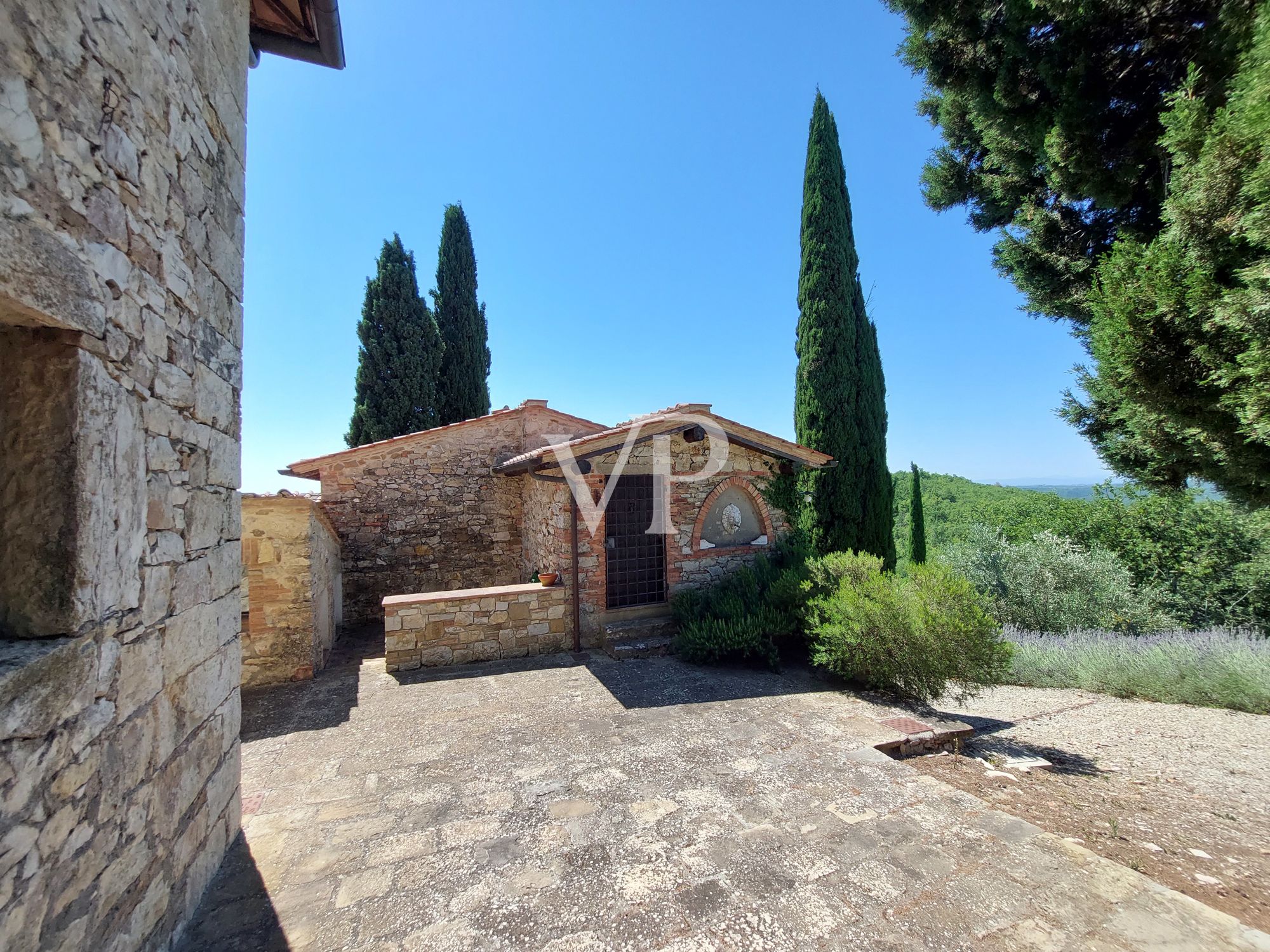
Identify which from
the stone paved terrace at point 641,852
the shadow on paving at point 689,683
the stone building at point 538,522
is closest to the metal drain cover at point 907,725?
the stone paved terrace at point 641,852

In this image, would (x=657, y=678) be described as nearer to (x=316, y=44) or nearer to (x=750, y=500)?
(x=750, y=500)

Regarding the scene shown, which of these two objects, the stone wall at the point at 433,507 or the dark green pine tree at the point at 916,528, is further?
the dark green pine tree at the point at 916,528

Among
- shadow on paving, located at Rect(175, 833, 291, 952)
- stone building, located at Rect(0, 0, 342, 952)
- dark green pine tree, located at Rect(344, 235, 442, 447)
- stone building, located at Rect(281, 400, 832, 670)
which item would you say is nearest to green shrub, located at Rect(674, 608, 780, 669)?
stone building, located at Rect(281, 400, 832, 670)

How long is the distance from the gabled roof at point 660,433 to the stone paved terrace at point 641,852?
376 centimetres

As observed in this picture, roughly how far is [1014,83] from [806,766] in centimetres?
711

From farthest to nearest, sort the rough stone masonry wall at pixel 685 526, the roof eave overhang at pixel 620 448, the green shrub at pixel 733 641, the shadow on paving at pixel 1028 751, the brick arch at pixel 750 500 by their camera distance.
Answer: the brick arch at pixel 750 500, the rough stone masonry wall at pixel 685 526, the roof eave overhang at pixel 620 448, the green shrub at pixel 733 641, the shadow on paving at pixel 1028 751

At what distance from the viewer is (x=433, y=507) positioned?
10305 millimetres

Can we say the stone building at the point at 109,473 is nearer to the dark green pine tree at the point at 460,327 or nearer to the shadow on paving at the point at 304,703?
the shadow on paving at the point at 304,703

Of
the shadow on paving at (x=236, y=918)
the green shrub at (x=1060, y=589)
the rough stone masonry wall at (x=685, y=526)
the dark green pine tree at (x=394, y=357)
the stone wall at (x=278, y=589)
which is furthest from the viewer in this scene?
the dark green pine tree at (x=394, y=357)

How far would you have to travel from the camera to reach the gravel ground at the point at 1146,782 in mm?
3111

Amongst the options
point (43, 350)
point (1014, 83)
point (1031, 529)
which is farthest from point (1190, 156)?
point (1031, 529)

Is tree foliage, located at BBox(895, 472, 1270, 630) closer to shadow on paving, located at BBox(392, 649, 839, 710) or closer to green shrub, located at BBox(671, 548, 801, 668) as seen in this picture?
green shrub, located at BBox(671, 548, 801, 668)

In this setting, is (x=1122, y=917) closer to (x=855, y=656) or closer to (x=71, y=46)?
(x=855, y=656)

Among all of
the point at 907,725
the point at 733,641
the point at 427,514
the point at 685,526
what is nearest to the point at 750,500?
A: the point at 685,526
